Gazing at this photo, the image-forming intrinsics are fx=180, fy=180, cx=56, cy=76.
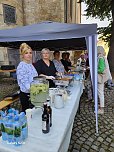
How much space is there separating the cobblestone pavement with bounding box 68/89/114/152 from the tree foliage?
8.54 meters

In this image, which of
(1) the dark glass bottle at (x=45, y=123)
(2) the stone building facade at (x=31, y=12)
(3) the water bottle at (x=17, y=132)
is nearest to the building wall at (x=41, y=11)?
(2) the stone building facade at (x=31, y=12)

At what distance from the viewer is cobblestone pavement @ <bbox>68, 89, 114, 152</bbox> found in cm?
329

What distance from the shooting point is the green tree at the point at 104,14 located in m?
11.5

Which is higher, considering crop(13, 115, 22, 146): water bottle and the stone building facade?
the stone building facade

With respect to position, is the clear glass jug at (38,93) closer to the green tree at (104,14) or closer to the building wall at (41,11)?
the green tree at (104,14)

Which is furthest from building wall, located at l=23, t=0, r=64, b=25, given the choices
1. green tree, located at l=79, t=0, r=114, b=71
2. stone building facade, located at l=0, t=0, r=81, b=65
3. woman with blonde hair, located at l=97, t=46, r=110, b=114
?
woman with blonde hair, located at l=97, t=46, r=110, b=114

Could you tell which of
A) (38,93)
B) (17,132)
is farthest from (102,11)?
(17,132)

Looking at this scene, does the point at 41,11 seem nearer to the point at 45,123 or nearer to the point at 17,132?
the point at 45,123

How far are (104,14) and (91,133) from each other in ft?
38.1

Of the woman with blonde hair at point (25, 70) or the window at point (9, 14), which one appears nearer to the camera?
the woman with blonde hair at point (25, 70)

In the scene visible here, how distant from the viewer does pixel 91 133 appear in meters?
3.81

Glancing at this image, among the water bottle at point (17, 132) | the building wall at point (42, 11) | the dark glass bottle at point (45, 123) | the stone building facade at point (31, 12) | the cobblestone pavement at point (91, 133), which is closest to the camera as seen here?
the water bottle at point (17, 132)

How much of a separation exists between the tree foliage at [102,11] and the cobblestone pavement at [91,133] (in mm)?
8543

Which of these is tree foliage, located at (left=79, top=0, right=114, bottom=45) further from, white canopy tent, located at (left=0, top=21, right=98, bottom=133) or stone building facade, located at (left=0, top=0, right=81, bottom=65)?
white canopy tent, located at (left=0, top=21, right=98, bottom=133)
